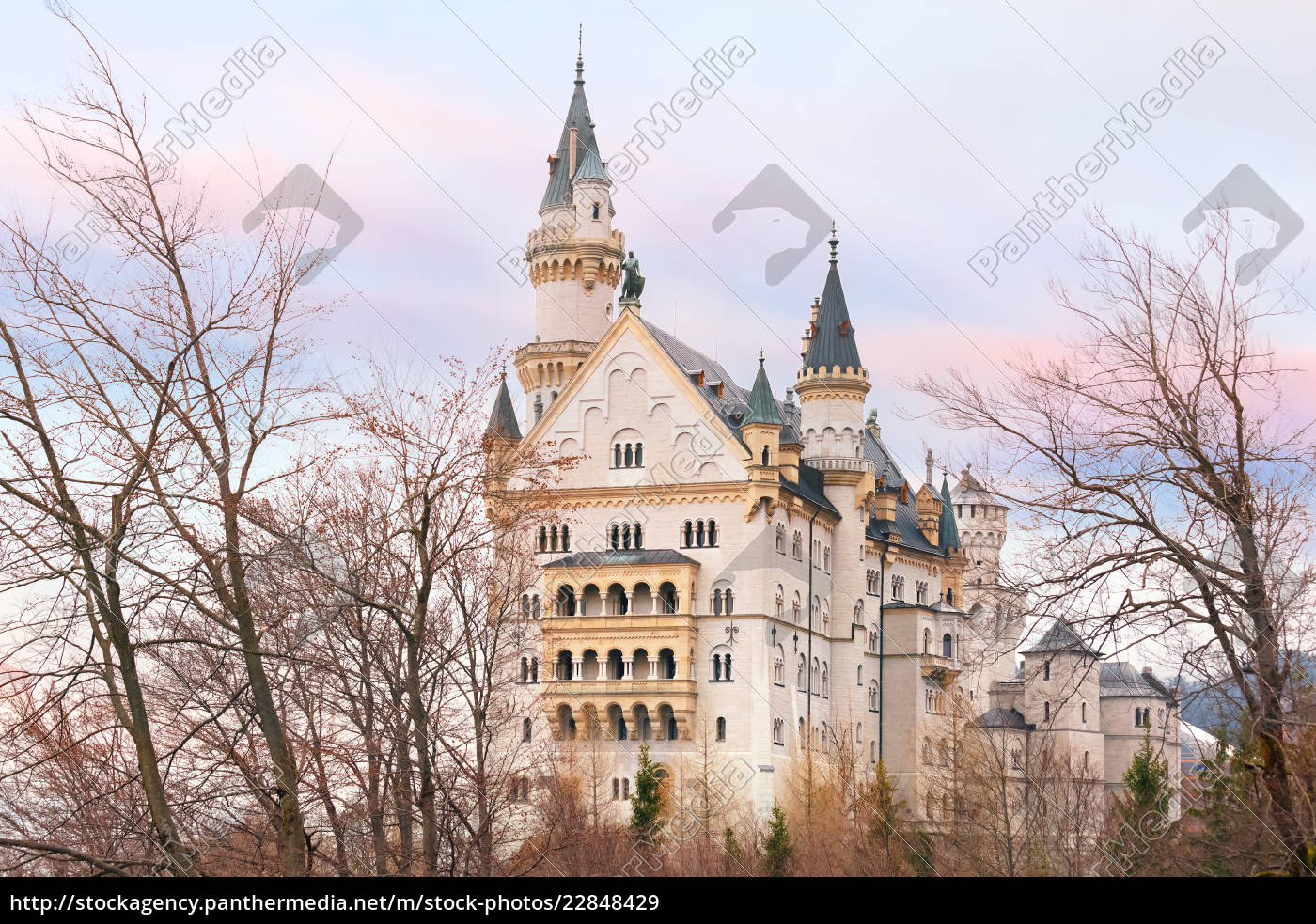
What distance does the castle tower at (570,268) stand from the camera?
3871 inches

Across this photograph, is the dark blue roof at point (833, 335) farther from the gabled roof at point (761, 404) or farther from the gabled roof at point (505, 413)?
the gabled roof at point (505, 413)

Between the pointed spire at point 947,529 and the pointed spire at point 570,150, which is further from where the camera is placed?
the pointed spire at point 947,529

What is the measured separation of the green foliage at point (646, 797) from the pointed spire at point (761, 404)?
19.6 meters

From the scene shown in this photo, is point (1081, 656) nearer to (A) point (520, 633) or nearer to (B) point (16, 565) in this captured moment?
(B) point (16, 565)

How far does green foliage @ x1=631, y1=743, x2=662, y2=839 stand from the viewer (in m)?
77.3

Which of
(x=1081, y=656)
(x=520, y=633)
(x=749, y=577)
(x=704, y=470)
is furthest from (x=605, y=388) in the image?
(x=1081, y=656)

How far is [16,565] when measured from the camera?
50.9 ft

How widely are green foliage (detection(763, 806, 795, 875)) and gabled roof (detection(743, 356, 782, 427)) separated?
Answer: 22400 millimetres

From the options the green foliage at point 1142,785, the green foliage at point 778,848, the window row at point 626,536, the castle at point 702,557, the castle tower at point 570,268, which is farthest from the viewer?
the castle tower at point 570,268

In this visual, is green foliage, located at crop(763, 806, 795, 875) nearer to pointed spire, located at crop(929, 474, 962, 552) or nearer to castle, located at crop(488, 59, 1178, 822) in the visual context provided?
castle, located at crop(488, 59, 1178, 822)

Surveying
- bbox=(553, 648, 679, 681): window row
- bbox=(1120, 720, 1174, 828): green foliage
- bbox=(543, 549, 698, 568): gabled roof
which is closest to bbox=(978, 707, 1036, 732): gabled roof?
bbox=(1120, 720, 1174, 828): green foliage

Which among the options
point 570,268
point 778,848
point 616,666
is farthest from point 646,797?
point 570,268

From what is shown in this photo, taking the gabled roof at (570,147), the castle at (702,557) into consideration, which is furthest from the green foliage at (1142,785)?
the gabled roof at (570,147)
